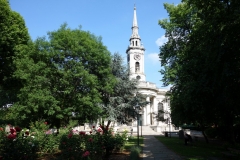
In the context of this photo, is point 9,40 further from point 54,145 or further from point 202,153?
point 202,153

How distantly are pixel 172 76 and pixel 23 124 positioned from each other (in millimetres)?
14825

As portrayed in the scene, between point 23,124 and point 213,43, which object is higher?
point 213,43

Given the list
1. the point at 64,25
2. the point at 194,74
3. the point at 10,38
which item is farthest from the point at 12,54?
the point at 194,74

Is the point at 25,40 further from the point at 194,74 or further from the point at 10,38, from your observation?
the point at 194,74

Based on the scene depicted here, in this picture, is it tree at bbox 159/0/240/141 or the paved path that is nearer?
tree at bbox 159/0/240/141

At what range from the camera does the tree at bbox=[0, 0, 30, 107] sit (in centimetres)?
1945

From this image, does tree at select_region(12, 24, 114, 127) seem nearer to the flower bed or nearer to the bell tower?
the flower bed

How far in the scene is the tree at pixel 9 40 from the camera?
63.8ft

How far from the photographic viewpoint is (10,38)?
779 inches

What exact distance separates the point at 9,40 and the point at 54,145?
12.9 m

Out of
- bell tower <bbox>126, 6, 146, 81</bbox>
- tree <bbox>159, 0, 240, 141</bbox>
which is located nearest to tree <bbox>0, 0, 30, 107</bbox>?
tree <bbox>159, 0, 240, 141</bbox>

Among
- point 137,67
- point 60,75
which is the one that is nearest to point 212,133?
point 60,75

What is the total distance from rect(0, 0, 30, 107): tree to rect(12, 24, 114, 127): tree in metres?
1.46

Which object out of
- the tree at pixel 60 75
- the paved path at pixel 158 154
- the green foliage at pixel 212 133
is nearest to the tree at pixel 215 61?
the paved path at pixel 158 154
